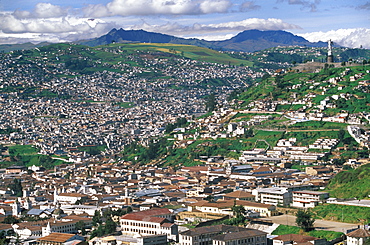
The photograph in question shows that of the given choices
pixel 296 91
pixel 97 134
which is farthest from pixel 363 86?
pixel 97 134

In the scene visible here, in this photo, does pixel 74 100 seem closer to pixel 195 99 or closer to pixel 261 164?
pixel 195 99

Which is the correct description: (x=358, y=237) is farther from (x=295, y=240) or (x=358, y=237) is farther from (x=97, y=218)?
(x=97, y=218)

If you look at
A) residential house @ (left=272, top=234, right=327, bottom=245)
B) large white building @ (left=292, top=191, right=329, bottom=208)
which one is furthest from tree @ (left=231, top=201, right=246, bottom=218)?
large white building @ (left=292, top=191, right=329, bottom=208)

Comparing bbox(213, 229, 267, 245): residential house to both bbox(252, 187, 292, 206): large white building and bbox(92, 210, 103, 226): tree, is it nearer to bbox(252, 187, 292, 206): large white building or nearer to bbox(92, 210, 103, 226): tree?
bbox(252, 187, 292, 206): large white building

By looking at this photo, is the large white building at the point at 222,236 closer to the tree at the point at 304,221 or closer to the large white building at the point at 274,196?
the tree at the point at 304,221

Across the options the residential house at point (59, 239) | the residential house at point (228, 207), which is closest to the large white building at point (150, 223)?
the residential house at point (228, 207)

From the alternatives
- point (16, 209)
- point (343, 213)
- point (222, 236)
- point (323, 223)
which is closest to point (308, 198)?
point (343, 213)
